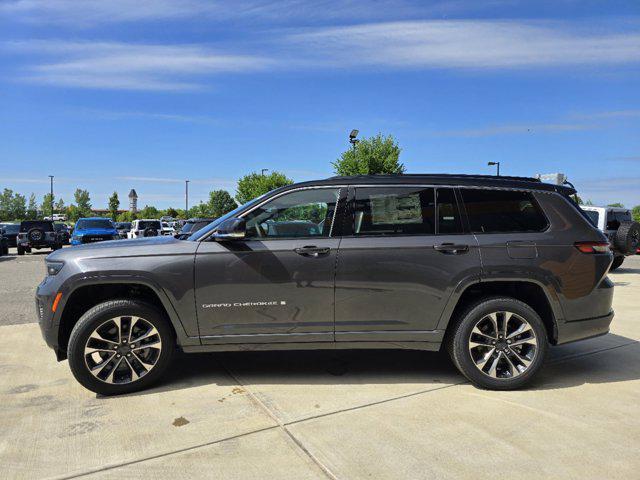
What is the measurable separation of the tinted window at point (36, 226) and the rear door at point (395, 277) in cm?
2347

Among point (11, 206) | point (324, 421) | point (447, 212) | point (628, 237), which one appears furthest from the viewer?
point (11, 206)

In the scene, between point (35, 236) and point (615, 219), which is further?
point (35, 236)

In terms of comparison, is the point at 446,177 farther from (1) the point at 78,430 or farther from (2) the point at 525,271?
(1) the point at 78,430

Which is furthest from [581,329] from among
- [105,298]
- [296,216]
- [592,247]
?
[105,298]

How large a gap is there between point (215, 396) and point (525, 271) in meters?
2.72

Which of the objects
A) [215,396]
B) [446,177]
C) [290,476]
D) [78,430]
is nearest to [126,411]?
[78,430]

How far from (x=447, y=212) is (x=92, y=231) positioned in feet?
66.0

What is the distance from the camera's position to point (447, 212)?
4.10 metres

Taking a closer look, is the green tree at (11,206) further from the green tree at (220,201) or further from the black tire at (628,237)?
the black tire at (628,237)

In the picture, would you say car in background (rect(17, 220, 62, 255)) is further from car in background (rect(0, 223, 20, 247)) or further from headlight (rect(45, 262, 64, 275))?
headlight (rect(45, 262, 64, 275))

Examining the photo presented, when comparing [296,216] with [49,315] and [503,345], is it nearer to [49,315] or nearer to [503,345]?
[503,345]

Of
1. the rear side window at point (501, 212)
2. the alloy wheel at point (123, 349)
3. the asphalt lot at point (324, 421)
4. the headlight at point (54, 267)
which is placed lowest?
the asphalt lot at point (324, 421)

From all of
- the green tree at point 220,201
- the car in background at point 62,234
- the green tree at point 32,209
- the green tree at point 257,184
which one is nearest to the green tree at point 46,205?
the green tree at point 32,209

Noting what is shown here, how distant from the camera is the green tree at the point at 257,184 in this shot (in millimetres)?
56188
